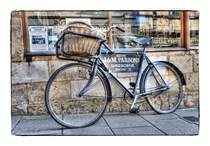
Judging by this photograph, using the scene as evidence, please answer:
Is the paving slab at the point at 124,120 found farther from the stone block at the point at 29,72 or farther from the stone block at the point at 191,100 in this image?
the stone block at the point at 29,72

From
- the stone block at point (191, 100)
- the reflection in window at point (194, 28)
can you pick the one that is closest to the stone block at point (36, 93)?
the stone block at point (191, 100)

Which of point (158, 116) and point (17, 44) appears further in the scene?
point (158, 116)

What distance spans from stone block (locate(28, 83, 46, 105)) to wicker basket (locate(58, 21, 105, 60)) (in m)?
0.71

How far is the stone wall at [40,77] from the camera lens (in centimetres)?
319

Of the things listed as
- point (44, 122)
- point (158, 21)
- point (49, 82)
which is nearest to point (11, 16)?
point (49, 82)

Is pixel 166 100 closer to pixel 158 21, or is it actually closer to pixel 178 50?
pixel 178 50

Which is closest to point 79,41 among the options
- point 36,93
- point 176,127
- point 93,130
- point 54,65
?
point 54,65

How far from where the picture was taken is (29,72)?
3.21 metres

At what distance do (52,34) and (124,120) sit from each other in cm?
156

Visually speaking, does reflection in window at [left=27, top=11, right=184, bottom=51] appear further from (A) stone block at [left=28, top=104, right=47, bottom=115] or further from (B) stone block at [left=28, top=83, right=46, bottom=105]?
(A) stone block at [left=28, top=104, right=47, bottom=115]

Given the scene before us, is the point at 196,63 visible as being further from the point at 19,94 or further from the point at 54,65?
the point at 19,94

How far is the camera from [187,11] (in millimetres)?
3098

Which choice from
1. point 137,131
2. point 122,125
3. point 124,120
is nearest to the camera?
point 137,131

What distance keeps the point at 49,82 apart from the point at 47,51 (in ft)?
1.77
